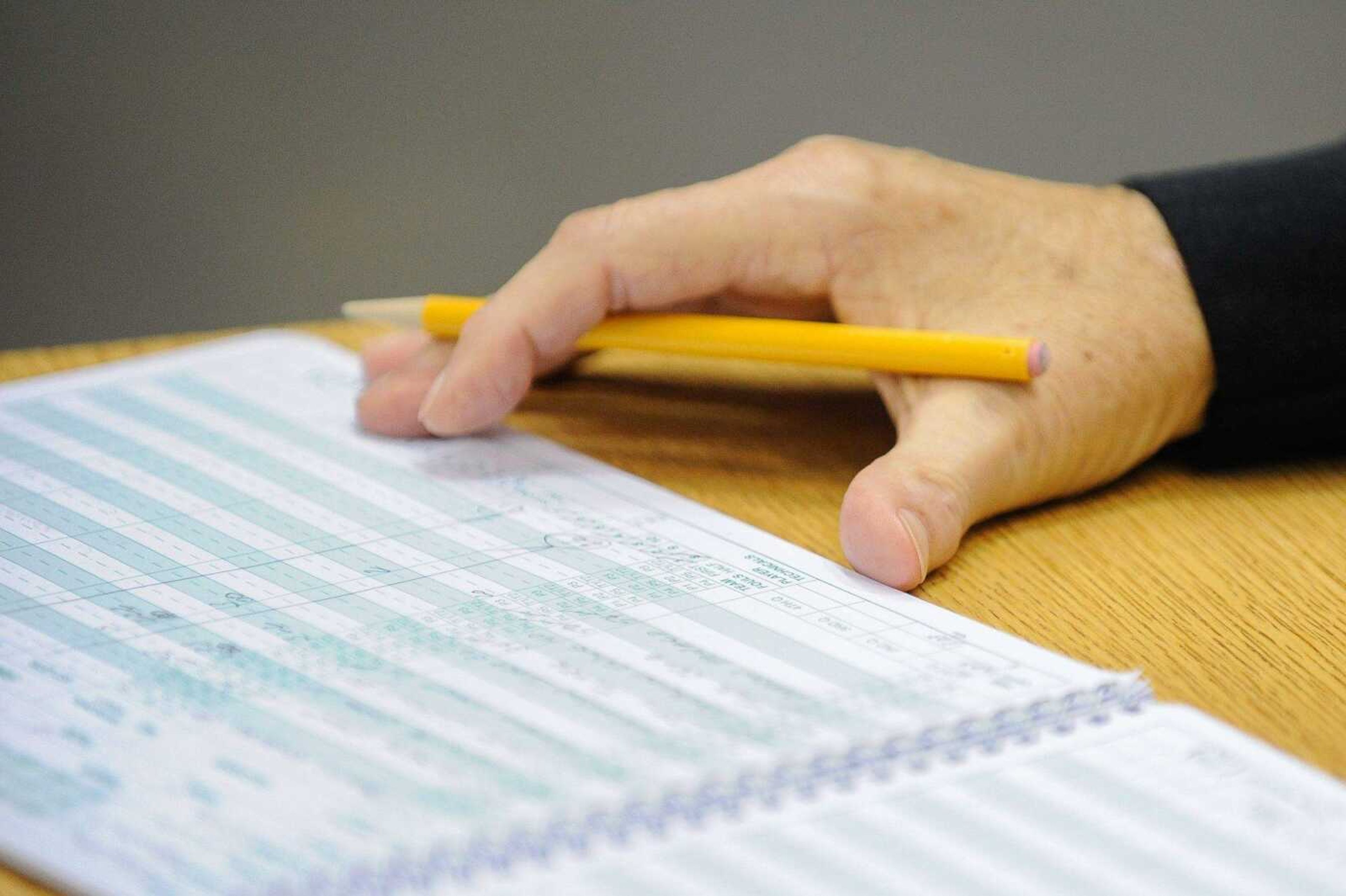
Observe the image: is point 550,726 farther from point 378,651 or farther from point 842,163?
point 842,163

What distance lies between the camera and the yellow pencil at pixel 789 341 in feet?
1.93

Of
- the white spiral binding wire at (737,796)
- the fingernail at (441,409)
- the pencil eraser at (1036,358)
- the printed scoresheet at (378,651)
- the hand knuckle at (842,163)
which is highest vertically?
the hand knuckle at (842,163)

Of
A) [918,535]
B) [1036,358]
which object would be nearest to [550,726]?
[918,535]

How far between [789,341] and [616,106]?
163cm

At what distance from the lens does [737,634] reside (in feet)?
1.52

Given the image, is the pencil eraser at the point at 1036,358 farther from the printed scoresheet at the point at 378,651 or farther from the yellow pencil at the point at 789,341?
the printed scoresheet at the point at 378,651

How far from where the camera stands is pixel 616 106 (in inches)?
86.1

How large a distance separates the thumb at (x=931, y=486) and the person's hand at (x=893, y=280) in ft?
0.06

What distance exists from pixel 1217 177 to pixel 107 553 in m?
0.50

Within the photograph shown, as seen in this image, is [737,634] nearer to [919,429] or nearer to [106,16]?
[919,429]

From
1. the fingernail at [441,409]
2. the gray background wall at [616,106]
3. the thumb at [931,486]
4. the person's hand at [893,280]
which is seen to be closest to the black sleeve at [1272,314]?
the person's hand at [893,280]

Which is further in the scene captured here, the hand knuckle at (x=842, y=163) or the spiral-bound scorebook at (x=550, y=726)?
the hand knuckle at (x=842, y=163)

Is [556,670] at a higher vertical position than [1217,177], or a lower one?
lower

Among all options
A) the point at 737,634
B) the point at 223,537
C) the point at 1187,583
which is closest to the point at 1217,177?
the point at 1187,583
